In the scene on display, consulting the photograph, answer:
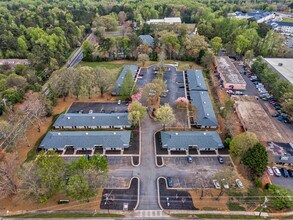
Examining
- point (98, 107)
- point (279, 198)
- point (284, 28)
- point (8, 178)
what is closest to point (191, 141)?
A: point (279, 198)

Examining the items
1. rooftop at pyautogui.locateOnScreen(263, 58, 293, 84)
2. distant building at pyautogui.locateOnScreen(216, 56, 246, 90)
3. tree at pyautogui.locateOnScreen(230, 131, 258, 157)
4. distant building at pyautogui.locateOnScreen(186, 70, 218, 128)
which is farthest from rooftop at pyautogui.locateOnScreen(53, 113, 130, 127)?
rooftop at pyautogui.locateOnScreen(263, 58, 293, 84)

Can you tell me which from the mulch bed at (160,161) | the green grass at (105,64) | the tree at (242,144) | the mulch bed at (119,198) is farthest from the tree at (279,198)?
the green grass at (105,64)

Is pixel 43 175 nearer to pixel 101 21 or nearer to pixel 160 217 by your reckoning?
pixel 160 217

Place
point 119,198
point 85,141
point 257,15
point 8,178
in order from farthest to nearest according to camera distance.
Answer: point 257,15 → point 85,141 → point 119,198 → point 8,178

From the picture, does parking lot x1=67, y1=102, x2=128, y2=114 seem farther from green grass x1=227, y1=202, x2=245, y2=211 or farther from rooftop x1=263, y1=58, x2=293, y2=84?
rooftop x1=263, y1=58, x2=293, y2=84

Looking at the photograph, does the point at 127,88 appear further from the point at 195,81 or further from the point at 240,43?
the point at 240,43

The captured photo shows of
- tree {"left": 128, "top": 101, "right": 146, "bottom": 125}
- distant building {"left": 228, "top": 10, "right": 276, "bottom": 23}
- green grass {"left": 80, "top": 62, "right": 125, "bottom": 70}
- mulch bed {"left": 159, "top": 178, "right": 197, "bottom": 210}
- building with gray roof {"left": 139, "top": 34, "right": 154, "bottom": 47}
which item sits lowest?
green grass {"left": 80, "top": 62, "right": 125, "bottom": 70}
